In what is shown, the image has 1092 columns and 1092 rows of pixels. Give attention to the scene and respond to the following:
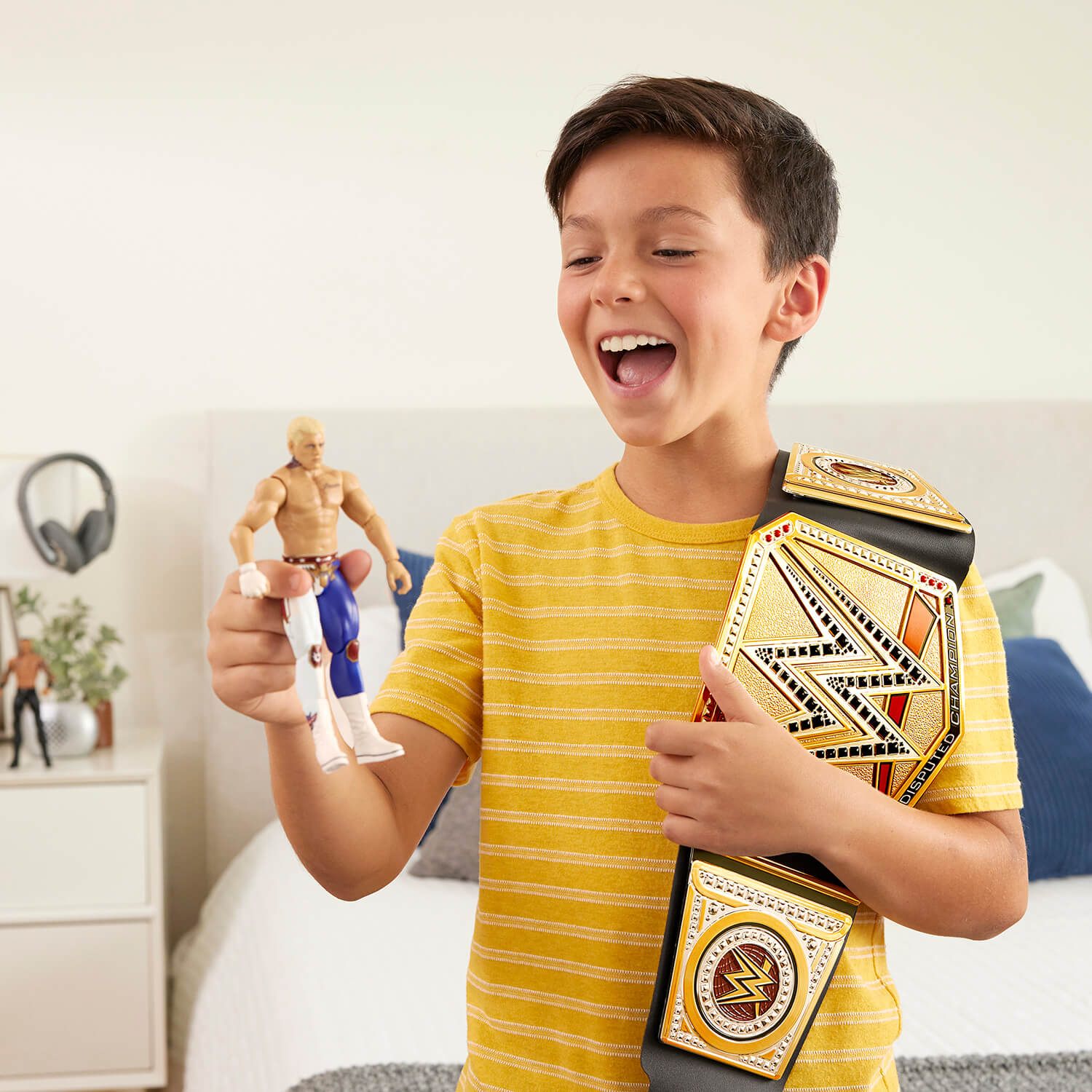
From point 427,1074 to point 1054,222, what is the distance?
2.35 m

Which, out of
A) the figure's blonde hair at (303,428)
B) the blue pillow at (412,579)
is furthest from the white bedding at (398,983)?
the figure's blonde hair at (303,428)

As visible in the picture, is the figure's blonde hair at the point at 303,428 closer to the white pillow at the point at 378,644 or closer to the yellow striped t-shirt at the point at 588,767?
the yellow striped t-shirt at the point at 588,767

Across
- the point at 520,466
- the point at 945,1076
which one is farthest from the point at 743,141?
the point at 520,466

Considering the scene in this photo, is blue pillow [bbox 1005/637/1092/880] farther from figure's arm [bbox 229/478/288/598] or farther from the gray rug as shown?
figure's arm [bbox 229/478/288/598]

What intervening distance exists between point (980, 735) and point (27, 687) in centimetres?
177

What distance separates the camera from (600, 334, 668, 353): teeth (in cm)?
75

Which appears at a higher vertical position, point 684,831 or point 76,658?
point 684,831

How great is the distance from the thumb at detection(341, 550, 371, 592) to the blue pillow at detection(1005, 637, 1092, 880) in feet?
4.83

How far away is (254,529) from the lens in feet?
1.73

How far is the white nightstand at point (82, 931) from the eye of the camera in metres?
1.88

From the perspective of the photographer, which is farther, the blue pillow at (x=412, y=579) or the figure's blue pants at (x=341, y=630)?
the blue pillow at (x=412, y=579)

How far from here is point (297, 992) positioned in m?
1.39

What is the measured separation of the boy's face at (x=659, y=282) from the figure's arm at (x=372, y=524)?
231 millimetres

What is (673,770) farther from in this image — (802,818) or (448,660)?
(448,660)
